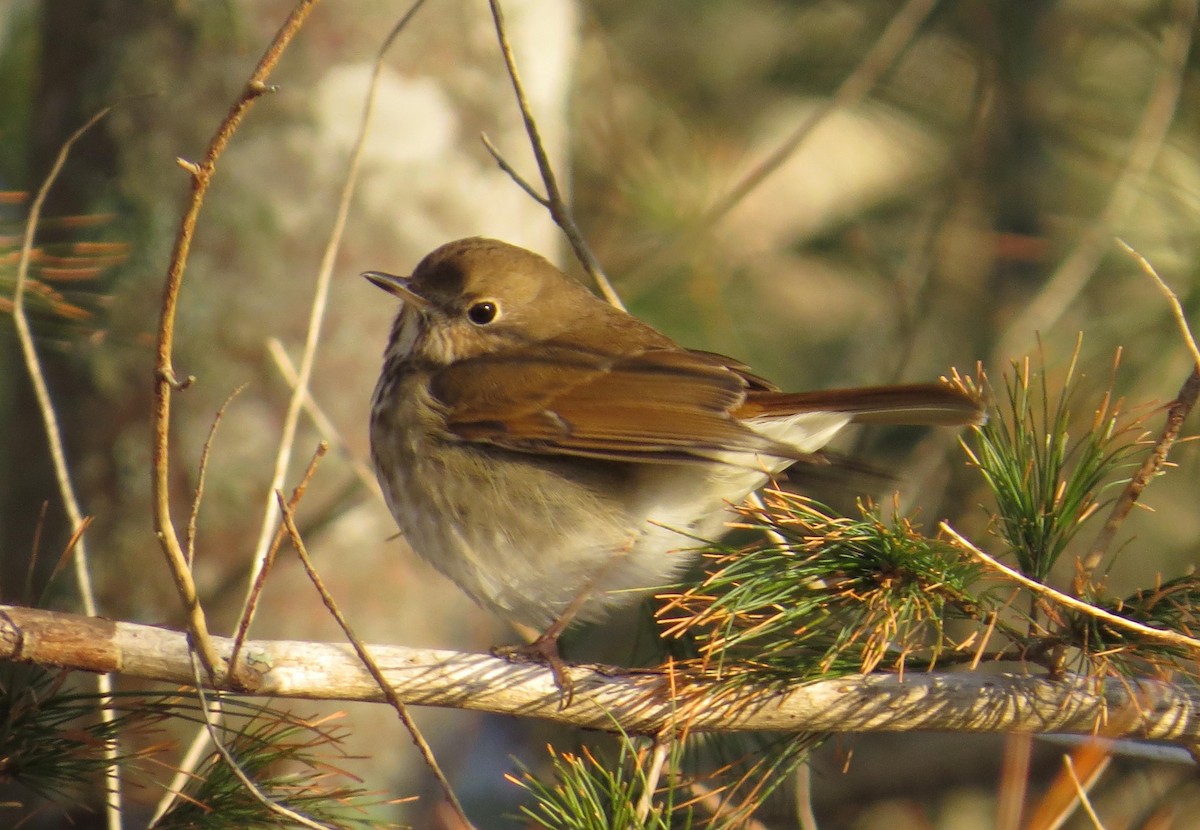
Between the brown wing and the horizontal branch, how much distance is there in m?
0.71

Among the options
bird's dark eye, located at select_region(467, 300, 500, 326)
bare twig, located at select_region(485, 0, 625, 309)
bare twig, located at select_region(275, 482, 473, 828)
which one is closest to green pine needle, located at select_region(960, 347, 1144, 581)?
bare twig, located at select_region(275, 482, 473, 828)

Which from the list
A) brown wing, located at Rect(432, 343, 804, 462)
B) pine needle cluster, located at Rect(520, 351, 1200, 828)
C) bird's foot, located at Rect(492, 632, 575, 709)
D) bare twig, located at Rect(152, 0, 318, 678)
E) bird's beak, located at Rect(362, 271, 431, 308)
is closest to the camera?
Result: bare twig, located at Rect(152, 0, 318, 678)

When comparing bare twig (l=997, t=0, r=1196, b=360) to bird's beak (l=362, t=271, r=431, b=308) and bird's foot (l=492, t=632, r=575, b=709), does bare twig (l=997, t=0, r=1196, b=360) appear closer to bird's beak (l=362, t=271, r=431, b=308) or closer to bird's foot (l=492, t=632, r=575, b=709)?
bird's beak (l=362, t=271, r=431, b=308)

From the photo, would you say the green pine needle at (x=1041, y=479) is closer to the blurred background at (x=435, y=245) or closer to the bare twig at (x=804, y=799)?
the bare twig at (x=804, y=799)

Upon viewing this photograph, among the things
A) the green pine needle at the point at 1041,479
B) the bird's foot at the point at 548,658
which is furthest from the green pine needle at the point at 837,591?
the bird's foot at the point at 548,658

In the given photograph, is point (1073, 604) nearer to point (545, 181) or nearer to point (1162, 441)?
point (1162, 441)

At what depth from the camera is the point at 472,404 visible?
3143 millimetres

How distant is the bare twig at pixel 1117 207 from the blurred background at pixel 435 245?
2 centimetres

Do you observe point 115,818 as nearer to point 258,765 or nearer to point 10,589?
point 258,765

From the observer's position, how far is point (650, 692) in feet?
7.22

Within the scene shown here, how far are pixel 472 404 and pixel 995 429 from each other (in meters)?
1.41

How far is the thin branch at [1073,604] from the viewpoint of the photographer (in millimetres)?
1802

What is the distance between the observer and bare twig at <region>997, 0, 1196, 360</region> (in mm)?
3686

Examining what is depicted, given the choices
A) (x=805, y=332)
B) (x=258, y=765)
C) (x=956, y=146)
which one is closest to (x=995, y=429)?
(x=258, y=765)
